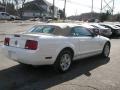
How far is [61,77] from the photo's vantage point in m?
7.34

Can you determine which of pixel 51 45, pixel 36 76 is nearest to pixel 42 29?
pixel 51 45

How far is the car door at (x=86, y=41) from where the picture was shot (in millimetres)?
8641

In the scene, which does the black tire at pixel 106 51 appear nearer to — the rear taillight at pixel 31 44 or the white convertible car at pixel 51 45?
the white convertible car at pixel 51 45

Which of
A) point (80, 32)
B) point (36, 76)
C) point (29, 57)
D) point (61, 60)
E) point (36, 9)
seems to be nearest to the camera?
point (29, 57)

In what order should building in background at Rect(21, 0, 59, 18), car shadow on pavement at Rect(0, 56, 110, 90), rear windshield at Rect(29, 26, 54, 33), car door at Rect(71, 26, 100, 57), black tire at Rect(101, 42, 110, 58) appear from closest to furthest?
car shadow on pavement at Rect(0, 56, 110, 90) < rear windshield at Rect(29, 26, 54, 33) < car door at Rect(71, 26, 100, 57) < black tire at Rect(101, 42, 110, 58) < building in background at Rect(21, 0, 59, 18)

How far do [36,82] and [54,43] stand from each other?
1252mm

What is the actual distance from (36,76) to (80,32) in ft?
7.90

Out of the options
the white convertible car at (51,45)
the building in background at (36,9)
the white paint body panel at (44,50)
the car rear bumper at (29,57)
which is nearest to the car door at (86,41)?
the white convertible car at (51,45)

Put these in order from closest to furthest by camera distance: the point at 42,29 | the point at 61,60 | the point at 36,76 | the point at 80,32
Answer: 1. the point at 36,76
2. the point at 61,60
3. the point at 42,29
4. the point at 80,32

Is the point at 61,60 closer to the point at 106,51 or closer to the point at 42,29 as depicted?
the point at 42,29

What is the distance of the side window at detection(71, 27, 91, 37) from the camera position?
8515 millimetres

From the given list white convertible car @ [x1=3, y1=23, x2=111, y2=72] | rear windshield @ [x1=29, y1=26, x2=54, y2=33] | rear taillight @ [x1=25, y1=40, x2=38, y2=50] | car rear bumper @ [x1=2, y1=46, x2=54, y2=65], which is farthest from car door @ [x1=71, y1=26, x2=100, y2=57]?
rear taillight @ [x1=25, y1=40, x2=38, y2=50]

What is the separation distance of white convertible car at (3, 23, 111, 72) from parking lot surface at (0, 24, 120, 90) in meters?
0.40

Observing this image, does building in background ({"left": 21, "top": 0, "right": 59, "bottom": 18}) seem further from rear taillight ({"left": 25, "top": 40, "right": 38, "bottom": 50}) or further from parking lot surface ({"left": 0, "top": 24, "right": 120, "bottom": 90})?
rear taillight ({"left": 25, "top": 40, "right": 38, "bottom": 50})
